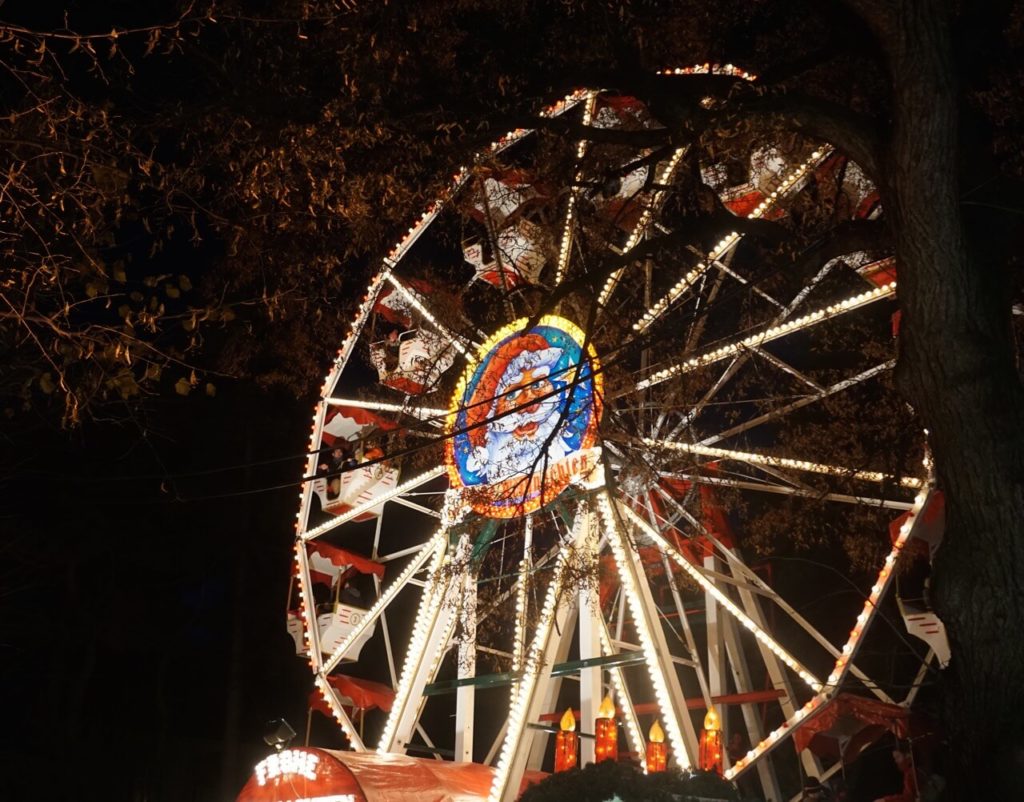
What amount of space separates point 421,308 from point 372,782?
5968 millimetres

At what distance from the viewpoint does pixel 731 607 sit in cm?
956

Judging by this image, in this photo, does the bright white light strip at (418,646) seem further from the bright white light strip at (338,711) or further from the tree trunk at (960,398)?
the tree trunk at (960,398)

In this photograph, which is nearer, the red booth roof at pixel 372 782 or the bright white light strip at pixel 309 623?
the red booth roof at pixel 372 782

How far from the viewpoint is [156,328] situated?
611cm

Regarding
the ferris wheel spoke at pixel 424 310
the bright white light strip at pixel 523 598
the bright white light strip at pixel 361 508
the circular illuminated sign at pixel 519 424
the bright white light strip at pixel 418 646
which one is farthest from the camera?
the bright white light strip at pixel 361 508

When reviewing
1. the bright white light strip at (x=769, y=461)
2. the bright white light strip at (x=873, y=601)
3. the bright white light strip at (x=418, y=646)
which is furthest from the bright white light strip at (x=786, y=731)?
the bright white light strip at (x=418, y=646)

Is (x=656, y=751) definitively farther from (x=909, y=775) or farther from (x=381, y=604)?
(x=381, y=604)

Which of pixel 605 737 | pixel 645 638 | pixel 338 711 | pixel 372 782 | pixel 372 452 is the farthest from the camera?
pixel 372 452

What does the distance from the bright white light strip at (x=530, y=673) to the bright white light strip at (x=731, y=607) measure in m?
0.82

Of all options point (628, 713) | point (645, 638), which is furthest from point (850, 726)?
point (645, 638)

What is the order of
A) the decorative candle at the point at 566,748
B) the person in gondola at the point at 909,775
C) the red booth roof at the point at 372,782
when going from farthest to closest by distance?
the decorative candle at the point at 566,748 → the red booth roof at the point at 372,782 → the person in gondola at the point at 909,775

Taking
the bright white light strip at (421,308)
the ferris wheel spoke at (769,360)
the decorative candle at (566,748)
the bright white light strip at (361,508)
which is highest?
the bright white light strip at (421,308)

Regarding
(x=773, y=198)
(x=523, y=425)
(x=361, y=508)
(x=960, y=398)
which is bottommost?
(x=361, y=508)

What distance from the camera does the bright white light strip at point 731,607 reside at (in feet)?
29.7
